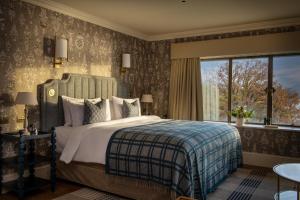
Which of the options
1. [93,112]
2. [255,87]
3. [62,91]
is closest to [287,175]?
[93,112]

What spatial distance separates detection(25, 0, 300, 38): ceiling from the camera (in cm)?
373

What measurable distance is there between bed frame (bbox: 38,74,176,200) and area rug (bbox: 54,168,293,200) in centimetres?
13

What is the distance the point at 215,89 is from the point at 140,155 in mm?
3118

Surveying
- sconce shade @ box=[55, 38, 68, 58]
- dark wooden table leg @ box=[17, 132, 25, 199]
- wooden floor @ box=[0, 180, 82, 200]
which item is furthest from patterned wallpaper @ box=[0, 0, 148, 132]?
wooden floor @ box=[0, 180, 82, 200]

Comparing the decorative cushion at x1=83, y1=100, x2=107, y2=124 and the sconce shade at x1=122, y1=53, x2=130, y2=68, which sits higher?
the sconce shade at x1=122, y1=53, x2=130, y2=68

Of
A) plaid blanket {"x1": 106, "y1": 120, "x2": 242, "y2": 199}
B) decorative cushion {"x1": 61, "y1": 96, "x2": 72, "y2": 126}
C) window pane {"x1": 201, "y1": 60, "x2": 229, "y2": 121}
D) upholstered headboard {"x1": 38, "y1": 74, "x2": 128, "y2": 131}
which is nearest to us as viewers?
plaid blanket {"x1": 106, "y1": 120, "x2": 242, "y2": 199}

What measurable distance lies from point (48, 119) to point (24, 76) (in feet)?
2.21

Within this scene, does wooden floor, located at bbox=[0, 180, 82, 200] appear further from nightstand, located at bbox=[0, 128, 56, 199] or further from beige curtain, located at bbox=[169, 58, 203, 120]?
beige curtain, located at bbox=[169, 58, 203, 120]

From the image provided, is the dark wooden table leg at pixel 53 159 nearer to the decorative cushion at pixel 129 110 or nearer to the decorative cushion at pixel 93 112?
the decorative cushion at pixel 93 112

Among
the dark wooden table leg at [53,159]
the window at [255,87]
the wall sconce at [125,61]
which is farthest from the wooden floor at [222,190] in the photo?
the wall sconce at [125,61]

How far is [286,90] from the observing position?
15.5ft

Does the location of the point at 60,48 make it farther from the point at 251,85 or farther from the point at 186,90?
the point at 251,85

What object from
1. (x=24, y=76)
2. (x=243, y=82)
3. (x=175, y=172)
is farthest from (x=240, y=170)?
(x=24, y=76)

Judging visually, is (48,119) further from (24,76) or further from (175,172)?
(175,172)
